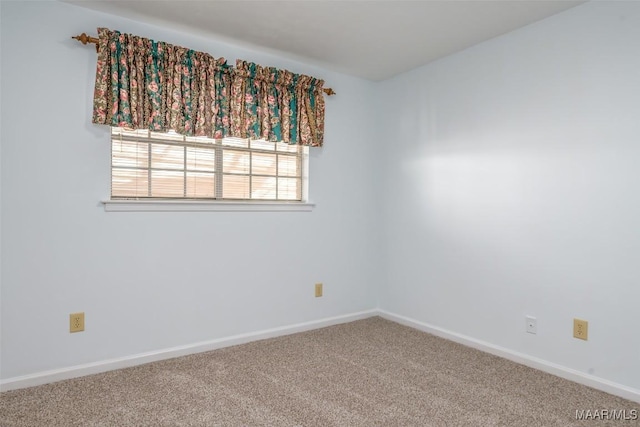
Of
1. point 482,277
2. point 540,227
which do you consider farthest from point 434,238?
point 540,227

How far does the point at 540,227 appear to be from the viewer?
8.96 feet

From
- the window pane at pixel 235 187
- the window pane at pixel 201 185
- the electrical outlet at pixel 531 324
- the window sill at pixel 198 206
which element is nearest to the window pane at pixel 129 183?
the window sill at pixel 198 206

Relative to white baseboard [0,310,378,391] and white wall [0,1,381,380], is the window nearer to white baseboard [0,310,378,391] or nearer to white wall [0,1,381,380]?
white wall [0,1,381,380]

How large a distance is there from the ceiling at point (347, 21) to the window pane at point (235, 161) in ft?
2.69

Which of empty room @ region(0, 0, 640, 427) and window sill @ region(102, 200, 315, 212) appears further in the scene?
window sill @ region(102, 200, 315, 212)

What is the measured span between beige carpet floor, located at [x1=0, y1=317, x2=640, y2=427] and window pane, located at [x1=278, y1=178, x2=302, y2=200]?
1250 millimetres

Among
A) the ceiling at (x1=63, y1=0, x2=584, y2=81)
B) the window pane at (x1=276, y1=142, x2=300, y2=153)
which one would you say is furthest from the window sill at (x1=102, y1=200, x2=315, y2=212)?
the ceiling at (x1=63, y1=0, x2=584, y2=81)

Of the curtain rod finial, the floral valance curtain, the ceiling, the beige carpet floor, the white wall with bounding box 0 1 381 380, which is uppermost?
the ceiling

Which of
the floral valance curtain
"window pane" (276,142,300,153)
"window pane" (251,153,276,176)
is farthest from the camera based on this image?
"window pane" (276,142,300,153)

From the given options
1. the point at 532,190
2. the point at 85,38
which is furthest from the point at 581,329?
the point at 85,38

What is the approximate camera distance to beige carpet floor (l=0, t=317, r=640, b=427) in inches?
81.2

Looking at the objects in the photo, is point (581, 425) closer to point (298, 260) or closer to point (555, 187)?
point (555, 187)

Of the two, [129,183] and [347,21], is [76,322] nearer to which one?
[129,183]

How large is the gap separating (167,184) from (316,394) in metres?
1.75
